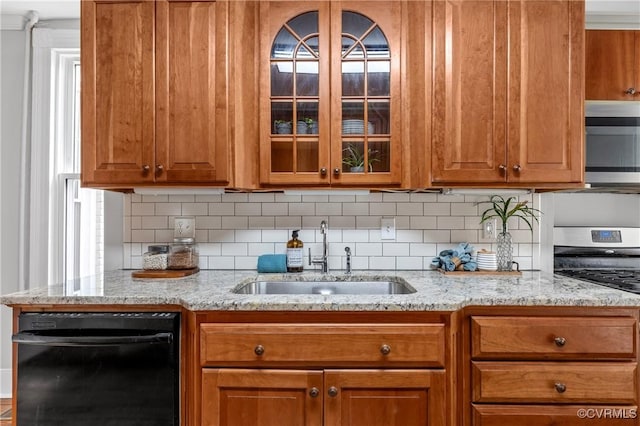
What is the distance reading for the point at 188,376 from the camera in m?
1.50

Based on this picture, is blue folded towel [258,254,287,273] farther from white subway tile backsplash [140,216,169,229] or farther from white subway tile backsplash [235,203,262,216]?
white subway tile backsplash [140,216,169,229]

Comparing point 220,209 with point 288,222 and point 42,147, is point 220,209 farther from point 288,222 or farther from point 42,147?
point 42,147

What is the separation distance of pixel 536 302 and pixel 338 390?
0.83 meters

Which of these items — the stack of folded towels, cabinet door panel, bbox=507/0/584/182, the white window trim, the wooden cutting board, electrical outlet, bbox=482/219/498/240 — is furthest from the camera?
the white window trim

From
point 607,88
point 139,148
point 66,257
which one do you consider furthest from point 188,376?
point 607,88

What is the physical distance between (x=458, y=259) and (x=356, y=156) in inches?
31.2

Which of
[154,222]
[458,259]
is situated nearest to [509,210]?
[458,259]

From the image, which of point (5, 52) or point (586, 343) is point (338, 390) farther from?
point (5, 52)

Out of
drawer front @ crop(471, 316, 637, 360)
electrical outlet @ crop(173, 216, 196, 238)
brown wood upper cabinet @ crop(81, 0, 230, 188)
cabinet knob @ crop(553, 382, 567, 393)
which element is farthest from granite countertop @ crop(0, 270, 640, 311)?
brown wood upper cabinet @ crop(81, 0, 230, 188)

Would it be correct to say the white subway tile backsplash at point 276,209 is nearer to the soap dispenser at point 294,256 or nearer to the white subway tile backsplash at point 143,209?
the soap dispenser at point 294,256

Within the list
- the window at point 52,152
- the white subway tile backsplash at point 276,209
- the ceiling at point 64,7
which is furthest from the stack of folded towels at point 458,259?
the window at point 52,152

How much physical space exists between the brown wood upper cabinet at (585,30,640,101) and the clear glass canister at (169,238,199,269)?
2238mm

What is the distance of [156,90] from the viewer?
1.80 m

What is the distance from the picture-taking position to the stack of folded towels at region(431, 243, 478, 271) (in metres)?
2.05
